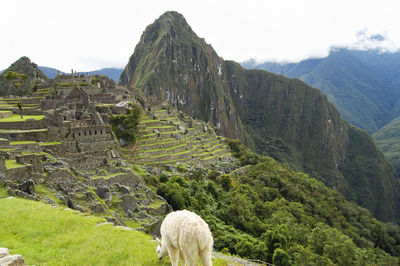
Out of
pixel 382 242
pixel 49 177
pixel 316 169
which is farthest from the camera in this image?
pixel 316 169

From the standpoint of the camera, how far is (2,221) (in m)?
9.66

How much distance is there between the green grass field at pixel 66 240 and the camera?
23.8 ft

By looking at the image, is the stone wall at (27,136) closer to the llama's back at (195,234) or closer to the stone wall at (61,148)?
the stone wall at (61,148)

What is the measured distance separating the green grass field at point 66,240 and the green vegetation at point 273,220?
13812 millimetres

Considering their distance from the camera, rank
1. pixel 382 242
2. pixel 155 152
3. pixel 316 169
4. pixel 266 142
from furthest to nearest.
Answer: pixel 266 142, pixel 316 169, pixel 382 242, pixel 155 152

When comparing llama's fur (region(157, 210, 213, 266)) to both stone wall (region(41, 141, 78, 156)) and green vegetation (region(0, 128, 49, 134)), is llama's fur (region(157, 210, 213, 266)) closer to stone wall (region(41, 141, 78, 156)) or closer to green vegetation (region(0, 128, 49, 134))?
stone wall (region(41, 141, 78, 156))

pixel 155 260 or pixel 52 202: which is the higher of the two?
pixel 155 260

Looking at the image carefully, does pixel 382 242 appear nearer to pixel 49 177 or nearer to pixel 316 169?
pixel 49 177

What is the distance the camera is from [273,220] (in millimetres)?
32562

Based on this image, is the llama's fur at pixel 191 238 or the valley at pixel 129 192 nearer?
the llama's fur at pixel 191 238

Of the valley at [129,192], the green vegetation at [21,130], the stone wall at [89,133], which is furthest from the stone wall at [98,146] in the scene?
the green vegetation at [21,130]

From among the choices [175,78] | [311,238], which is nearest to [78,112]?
[311,238]

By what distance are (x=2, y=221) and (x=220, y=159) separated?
43.1m

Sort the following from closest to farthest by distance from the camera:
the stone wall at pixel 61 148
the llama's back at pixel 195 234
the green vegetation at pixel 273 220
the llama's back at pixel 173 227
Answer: the llama's back at pixel 195 234 → the llama's back at pixel 173 227 → the stone wall at pixel 61 148 → the green vegetation at pixel 273 220
